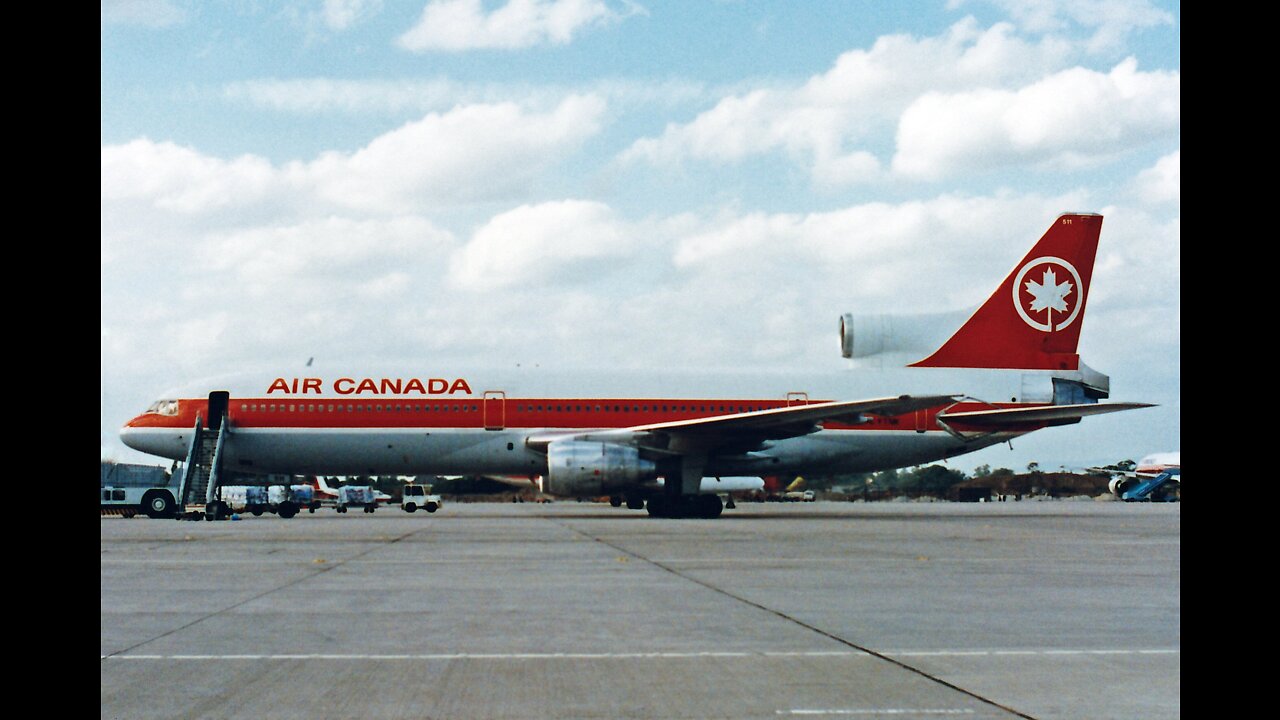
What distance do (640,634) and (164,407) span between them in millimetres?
27643

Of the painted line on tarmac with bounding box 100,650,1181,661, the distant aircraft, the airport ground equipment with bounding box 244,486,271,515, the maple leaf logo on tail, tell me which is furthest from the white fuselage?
the distant aircraft

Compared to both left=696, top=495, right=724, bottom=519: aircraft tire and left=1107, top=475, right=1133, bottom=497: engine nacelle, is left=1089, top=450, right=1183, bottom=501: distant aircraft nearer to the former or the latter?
left=1107, top=475, right=1133, bottom=497: engine nacelle

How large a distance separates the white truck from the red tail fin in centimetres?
2171

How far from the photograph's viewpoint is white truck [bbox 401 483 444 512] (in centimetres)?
4853

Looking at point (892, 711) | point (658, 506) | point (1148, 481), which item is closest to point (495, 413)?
point (658, 506)

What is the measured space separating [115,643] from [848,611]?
557 cm

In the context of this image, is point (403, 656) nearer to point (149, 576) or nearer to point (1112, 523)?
point (149, 576)

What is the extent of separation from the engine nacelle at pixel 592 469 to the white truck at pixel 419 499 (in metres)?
18.9

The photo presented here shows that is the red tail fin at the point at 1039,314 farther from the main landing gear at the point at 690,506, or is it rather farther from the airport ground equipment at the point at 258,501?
the airport ground equipment at the point at 258,501

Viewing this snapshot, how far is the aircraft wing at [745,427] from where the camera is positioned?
29.7m

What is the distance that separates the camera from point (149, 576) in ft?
45.4

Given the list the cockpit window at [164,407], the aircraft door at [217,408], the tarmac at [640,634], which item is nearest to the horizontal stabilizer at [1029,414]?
the tarmac at [640,634]
